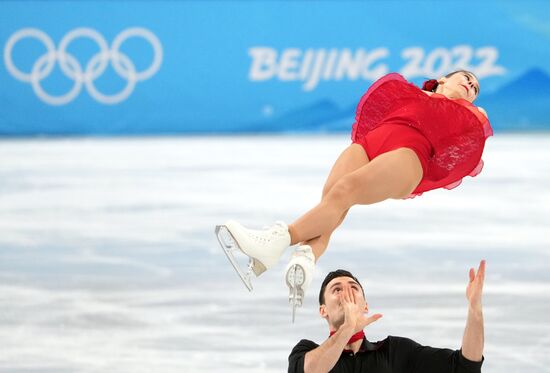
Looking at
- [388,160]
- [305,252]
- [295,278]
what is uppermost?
[388,160]

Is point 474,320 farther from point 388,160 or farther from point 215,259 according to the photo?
point 215,259

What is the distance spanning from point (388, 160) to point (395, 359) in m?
0.84

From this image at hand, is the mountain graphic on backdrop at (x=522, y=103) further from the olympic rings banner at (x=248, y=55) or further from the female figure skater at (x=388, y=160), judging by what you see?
the female figure skater at (x=388, y=160)

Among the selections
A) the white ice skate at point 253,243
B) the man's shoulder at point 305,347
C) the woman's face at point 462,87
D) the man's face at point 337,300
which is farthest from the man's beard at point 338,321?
the woman's face at point 462,87

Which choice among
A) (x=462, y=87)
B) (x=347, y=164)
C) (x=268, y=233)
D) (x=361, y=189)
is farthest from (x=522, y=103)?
(x=268, y=233)

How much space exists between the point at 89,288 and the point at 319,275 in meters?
1.25

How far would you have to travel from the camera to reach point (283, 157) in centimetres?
981

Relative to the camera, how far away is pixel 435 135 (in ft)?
15.1

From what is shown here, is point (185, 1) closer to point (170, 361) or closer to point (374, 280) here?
point (374, 280)

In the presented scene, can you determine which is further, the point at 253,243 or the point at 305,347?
the point at 253,243

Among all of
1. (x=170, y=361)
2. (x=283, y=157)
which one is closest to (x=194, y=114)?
(x=283, y=157)

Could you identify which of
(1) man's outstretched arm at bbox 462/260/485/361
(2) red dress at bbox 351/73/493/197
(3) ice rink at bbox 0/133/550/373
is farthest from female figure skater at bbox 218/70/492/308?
(3) ice rink at bbox 0/133/550/373

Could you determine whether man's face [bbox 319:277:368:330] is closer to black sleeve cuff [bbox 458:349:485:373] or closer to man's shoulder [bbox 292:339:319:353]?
man's shoulder [bbox 292:339:319:353]

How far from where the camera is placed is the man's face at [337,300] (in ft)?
12.9
